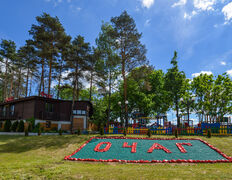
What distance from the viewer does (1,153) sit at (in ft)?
45.7

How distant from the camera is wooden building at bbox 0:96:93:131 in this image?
2775 centimetres

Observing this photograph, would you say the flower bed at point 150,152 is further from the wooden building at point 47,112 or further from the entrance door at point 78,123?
the entrance door at point 78,123

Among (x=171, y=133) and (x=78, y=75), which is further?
(x=78, y=75)

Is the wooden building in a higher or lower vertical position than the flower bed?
higher

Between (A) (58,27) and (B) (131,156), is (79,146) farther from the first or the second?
(A) (58,27)

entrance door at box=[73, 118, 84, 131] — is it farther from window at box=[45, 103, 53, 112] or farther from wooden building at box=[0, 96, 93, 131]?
window at box=[45, 103, 53, 112]

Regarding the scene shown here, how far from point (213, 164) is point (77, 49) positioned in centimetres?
2259

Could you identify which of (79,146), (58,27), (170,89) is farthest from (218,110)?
(58,27)

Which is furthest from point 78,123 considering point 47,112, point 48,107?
point 48,107

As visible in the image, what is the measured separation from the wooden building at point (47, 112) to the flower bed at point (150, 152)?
51.5 ft

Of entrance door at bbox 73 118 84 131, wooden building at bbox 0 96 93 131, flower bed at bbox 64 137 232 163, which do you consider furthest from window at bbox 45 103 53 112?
flower bed at bbox 64 137 232 163

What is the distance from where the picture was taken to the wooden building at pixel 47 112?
27750mm

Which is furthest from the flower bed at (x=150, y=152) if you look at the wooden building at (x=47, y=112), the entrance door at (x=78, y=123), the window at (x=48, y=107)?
the window at (x=48, y=107)

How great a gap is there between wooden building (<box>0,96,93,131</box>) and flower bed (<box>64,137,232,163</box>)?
15.7 meters
